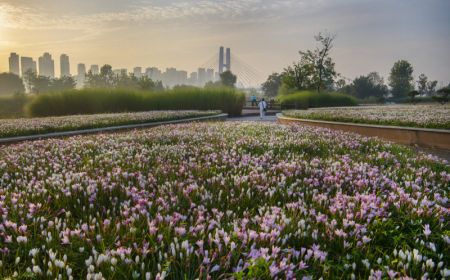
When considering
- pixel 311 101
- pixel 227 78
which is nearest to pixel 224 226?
pixel 311 101

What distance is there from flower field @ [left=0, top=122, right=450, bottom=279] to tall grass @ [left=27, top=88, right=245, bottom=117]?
2456cm

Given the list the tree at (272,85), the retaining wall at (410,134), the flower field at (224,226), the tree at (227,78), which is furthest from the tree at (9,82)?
the flower field at (224,226)

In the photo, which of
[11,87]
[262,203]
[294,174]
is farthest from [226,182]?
[11,87]

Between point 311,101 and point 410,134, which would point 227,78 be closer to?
point 311,101

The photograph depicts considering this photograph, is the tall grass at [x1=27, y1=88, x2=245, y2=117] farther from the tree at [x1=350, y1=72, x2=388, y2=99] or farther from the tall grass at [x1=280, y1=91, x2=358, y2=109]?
the tree at [x1=350, y1=72, x2=388, y2=99]

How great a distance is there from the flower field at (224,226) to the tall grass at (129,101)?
24560 mm

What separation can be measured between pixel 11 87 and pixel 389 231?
591 feet

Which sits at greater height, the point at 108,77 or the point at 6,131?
the point at 108,77

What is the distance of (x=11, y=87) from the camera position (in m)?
157

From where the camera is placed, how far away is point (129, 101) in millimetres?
31375

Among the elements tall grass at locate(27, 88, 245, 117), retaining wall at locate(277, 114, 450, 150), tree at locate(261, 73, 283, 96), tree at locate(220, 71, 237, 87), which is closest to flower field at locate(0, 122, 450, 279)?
retaining wall at locate(277, 114, 450, 150)

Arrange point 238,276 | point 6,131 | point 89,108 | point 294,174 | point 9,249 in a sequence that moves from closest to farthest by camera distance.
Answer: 1. point 238,276
2. point 9,249
3. point 294,174
4. point 6,131
5. point 89,108

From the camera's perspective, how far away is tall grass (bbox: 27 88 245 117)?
29.2 metres

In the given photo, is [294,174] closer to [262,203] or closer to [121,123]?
[262,203]
